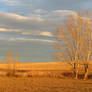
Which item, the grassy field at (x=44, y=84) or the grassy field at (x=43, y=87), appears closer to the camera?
the grassy field at (x=43, y=87)

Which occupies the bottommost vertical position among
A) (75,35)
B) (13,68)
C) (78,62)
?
(13,68)

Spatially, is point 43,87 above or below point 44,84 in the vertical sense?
above

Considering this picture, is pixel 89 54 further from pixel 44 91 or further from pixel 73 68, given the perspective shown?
pixel 44 91

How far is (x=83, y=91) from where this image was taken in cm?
1850

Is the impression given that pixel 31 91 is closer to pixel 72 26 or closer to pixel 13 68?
pixel 72 26

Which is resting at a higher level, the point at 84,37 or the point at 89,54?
the point at 84,37

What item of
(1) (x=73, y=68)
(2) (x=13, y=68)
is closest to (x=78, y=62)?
(1) (x=73, y=68)

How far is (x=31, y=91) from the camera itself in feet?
61.0

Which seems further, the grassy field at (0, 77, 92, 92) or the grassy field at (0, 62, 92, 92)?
the grassy field at (0, 62, 92, 92)

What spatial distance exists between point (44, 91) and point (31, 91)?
119 centimetres

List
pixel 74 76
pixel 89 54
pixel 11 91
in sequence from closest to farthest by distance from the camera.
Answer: pixel 11 91 → pixel 89 54 → pixel 74 76

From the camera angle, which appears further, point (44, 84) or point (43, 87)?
point (44, 84)

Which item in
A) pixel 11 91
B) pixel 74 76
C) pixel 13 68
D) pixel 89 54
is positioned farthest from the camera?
pixel 13 68

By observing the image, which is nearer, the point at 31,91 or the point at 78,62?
the point at 31,91
